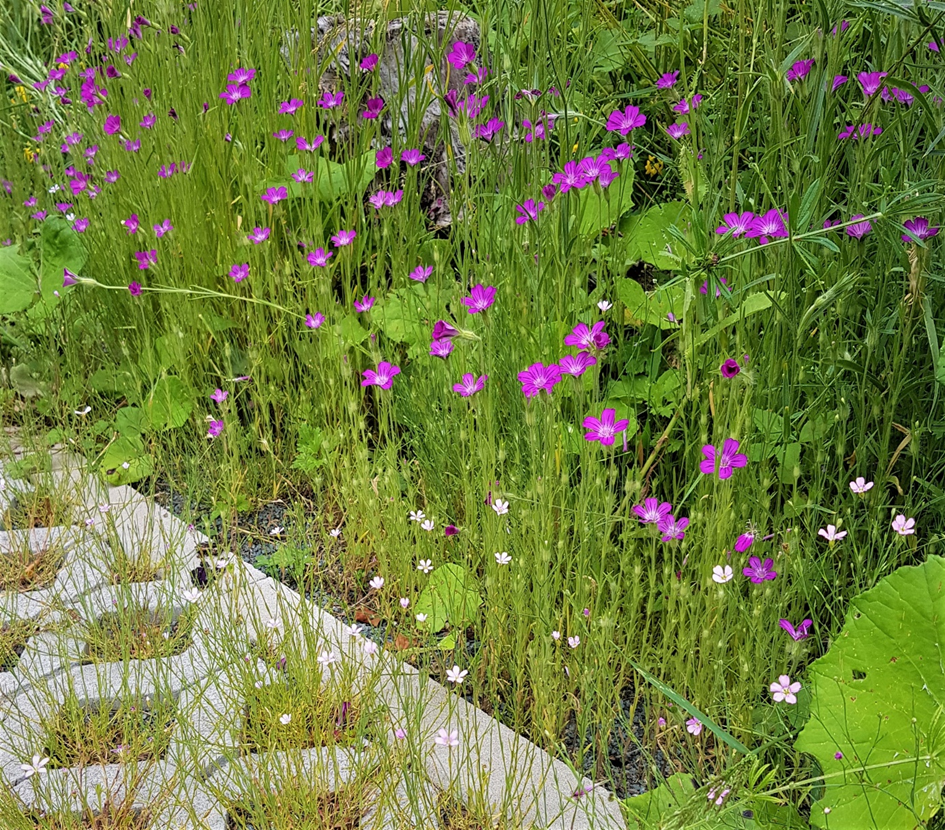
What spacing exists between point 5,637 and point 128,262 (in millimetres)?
1196

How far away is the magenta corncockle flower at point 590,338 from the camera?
1427mm

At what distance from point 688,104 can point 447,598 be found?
3.40 ft

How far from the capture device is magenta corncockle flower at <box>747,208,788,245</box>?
146cm

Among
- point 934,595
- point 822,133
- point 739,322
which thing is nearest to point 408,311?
point 739,322

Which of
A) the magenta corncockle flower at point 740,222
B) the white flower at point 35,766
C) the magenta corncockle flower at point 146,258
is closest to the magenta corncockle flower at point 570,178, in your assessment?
the magenta corncockle flower at point 740,222

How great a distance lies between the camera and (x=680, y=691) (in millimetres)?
1504

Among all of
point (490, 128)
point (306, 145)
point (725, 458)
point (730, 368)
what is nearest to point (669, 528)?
point (725, 458)

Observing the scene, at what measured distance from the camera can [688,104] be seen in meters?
1.63

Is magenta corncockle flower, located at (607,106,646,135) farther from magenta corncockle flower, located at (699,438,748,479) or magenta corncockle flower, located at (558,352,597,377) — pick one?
magenta corncockle flower, located at (699,438,748,479)

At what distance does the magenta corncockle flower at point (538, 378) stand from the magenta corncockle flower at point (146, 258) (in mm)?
1245

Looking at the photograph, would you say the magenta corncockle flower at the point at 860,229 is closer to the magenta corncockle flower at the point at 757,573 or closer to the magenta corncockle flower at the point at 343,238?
the magenta corncockle flower at the point at 757,573

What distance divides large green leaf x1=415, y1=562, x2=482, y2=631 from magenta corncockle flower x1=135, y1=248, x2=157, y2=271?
1.16 meters

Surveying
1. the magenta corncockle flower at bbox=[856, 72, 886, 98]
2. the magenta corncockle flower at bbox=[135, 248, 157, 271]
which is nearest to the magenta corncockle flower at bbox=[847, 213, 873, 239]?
the magenta corncockle flower at bbox=[856, 72, 886, 98]

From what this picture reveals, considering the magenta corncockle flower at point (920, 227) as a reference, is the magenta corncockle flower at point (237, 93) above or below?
above
